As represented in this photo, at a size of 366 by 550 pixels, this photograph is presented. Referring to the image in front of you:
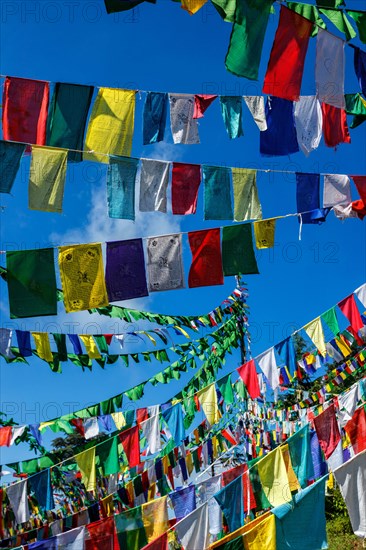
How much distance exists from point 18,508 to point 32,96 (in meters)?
8.38

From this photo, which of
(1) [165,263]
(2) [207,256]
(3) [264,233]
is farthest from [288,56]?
(1) [165,263]

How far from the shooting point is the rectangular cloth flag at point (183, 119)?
21.7ft

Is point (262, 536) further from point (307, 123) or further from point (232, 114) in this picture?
point (232, 114)

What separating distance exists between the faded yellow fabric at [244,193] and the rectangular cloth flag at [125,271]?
137cm

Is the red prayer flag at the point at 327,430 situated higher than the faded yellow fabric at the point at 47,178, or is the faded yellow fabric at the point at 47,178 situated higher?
the faded yellow fabric at the point at 47,178

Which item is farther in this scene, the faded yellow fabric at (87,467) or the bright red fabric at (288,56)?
the faded yellow fabric at (87,467)

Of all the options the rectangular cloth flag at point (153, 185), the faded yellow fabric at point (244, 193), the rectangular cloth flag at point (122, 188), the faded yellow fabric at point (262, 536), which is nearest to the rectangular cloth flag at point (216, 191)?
the faded yellow fabric at point (244, 193)

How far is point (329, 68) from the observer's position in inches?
235

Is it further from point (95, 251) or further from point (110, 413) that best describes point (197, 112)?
point (110, 413)

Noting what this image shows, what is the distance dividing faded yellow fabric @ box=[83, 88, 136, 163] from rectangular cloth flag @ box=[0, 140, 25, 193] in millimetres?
724

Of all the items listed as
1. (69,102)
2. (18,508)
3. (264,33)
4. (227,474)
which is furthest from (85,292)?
(18,508)

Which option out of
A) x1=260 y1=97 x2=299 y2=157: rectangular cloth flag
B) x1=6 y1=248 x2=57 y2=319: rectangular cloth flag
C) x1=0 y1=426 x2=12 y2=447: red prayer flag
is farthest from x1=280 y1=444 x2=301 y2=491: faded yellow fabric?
x1=0 y1=426 x2=12 y2=447: red prayer flag

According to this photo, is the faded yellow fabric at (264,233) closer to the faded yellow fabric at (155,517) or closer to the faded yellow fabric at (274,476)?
the faded yellow fabric at (274,476)

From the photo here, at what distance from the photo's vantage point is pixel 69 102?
5.98 meters
